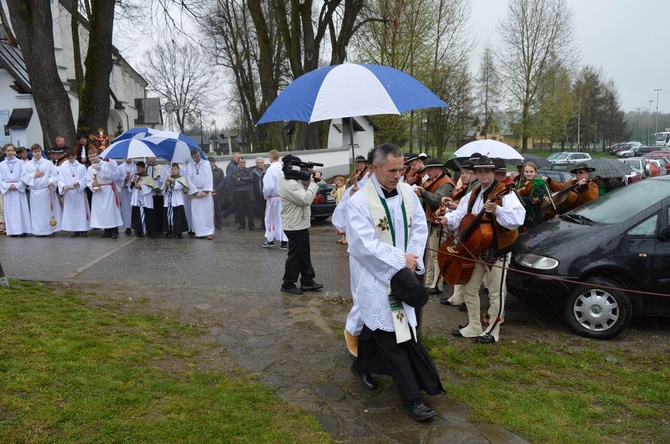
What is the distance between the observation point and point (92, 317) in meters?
6.11

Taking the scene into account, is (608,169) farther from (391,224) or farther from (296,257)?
(391,224)

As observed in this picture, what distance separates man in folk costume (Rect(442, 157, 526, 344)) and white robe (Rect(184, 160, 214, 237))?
7.44 metres

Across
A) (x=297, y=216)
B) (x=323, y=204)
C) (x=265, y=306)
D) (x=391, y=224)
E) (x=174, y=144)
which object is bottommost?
(x=265, y=306)

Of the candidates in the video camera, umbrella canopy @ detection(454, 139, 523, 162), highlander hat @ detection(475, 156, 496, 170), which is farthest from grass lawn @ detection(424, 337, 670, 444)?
umbrella canopy @ detection(454, 139, 523, 162)

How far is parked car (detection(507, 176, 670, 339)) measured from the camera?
20.5ft

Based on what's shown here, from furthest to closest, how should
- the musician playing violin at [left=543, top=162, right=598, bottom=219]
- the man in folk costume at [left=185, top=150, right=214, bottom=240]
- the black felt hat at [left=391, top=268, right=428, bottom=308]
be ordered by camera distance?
1. the man in folk costume at [left=185, top=150, right=214, bottom=240]
2. the musician playing violin at [left=543, top=162, right=598, bottom=219]
3. the black felt hat at [left=391, top=268, right=428, bottom=308]

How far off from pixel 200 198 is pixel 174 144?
1.32 metres

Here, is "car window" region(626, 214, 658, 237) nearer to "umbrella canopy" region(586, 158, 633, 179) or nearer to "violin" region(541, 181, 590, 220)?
"violin" region(541, 181, 590, 220)

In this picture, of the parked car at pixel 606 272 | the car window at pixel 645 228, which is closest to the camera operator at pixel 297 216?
the parked car at pixel 606 272

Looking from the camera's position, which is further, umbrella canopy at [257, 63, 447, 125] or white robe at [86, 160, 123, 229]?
white robe at [86, 160, 123, 229]

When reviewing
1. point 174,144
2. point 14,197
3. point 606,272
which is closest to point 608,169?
point 606,272

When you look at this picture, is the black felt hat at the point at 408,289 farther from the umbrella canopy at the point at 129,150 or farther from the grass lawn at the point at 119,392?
the umbrella canopy at the point at 129,150

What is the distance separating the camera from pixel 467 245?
5961 mm

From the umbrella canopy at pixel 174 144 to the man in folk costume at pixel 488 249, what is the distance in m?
7.37
